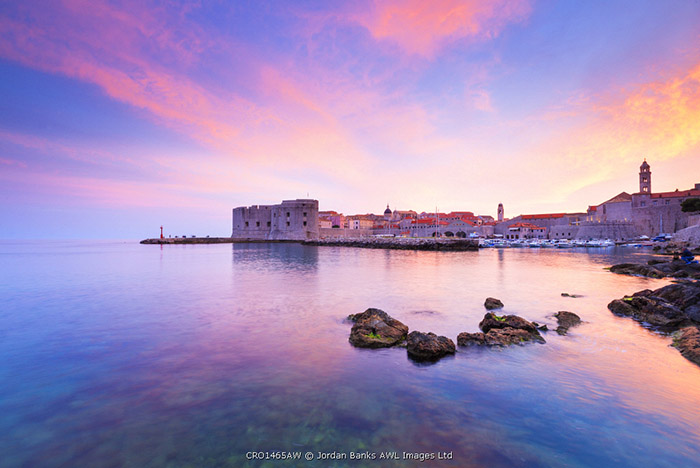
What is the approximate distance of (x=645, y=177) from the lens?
5994cm

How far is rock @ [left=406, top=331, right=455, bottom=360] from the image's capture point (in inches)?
235

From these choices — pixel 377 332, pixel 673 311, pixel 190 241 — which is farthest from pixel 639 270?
pixel 190 241

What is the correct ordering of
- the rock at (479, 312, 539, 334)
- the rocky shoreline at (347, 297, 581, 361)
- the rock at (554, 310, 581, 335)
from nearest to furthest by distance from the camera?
the rocky shoreline at (347, 297, 581, 361) < the rock at (479, 312, 539, 334) < the rock at (554, 310, 581, 335)

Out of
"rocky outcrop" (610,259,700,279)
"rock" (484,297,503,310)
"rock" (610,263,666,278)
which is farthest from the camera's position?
"rock" (610,263,666,278)

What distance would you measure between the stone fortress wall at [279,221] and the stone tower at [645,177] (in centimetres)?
6349

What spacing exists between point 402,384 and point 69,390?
519cm

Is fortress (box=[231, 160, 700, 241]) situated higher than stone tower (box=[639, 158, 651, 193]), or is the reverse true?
stone tower (box=[639, 158, 651, 193])

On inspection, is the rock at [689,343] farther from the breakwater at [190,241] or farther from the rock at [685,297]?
the breakwater at [190,241]

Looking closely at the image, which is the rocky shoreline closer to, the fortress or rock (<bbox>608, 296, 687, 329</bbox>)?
rock (<bbox>608, 296, 687, 329</bbox>)

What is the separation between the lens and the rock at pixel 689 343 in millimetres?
5902

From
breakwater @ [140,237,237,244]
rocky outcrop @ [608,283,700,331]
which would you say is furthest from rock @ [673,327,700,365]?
breakwater @ [140,237,237,244]

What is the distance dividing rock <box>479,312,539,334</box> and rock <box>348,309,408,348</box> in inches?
84.1

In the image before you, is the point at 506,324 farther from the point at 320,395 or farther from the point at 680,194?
the point at 680,194

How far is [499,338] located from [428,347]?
1.86 metres
